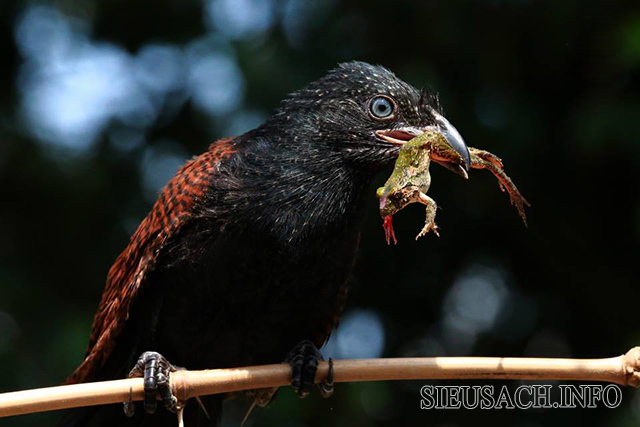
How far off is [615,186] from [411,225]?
1.12m

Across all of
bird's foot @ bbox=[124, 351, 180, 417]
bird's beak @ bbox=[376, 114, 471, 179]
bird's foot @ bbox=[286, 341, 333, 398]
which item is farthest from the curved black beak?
bird's foot @ bbox=[124, 351, 180, 417]

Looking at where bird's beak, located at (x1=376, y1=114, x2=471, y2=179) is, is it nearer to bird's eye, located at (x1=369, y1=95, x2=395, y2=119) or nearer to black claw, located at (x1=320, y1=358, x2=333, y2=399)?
bird's eye, located at (x1=369, y1=95, x2=395, y2=119)

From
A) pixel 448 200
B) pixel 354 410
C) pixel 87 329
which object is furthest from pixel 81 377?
pixel 448 200

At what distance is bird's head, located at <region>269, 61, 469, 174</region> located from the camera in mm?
3314

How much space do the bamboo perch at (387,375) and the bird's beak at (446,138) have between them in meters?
0.72

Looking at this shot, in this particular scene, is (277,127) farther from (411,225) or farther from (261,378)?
(411,225)

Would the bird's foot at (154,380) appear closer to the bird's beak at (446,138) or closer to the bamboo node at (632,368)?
the bird's beak at (446,138)

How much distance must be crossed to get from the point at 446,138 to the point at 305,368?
3.10 ft

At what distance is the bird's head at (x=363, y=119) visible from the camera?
3314 millimetres

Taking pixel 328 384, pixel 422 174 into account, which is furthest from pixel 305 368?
pixel 422 174

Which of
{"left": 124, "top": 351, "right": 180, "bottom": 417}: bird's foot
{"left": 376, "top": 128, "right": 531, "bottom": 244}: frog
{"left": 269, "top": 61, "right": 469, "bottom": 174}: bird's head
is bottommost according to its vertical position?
{"left": 124, "top": 351, "right": 180, "bottom": 417}: bird's foot

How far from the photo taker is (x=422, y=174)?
9.78 feet

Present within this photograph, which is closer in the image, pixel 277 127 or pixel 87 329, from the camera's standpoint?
pixel 277 127

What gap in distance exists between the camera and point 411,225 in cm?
507
